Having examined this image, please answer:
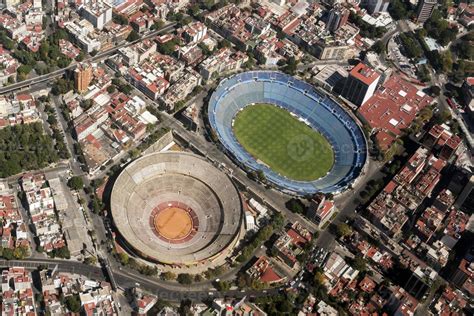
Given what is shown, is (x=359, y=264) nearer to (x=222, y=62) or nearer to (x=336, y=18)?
(x=222, y=62)

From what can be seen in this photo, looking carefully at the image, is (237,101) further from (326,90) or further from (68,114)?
(68,114)

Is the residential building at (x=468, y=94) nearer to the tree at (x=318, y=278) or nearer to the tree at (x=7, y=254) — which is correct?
the tree at (x=318, y=278)

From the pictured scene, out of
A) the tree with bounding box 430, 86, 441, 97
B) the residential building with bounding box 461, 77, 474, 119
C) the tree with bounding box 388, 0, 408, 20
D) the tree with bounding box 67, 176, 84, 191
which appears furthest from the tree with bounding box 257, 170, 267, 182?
the tree with bounding box 388, 0, 408, 20

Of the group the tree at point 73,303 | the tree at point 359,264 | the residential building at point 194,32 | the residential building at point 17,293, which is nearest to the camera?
the residential building at point 17,293

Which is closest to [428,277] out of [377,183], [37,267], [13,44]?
[377,183]

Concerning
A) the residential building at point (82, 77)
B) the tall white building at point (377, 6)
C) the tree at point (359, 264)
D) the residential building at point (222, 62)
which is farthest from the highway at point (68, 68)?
the tree at point (359, 264)
